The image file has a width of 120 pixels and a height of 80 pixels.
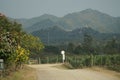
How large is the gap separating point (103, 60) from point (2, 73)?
17257 mm

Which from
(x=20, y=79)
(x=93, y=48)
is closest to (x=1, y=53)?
(x=20, y=79)

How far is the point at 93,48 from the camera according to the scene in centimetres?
9238

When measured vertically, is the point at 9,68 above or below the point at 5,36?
below

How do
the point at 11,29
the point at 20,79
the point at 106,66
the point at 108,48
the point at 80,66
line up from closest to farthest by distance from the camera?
the point at 20,79 → the point at 11,29 → the point at 106,66 → the point at 80,66 → the point at 108,48

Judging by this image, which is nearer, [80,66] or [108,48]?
[80,66]

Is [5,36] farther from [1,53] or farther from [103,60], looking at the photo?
[103,60]

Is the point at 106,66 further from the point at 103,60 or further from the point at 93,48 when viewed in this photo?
the point at 93,48

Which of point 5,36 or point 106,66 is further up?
point 5,36

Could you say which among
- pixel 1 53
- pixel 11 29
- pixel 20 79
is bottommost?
pixel 20 79

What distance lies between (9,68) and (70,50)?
7162 centimetres

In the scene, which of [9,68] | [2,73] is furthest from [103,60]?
[2,73]

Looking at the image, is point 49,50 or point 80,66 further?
point 49,50

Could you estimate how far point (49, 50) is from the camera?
10475cm

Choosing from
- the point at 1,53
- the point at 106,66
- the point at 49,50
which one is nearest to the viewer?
the point at 1,53
